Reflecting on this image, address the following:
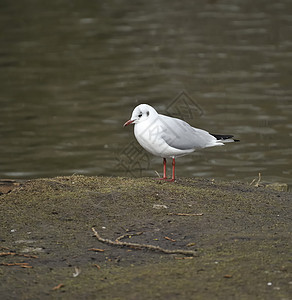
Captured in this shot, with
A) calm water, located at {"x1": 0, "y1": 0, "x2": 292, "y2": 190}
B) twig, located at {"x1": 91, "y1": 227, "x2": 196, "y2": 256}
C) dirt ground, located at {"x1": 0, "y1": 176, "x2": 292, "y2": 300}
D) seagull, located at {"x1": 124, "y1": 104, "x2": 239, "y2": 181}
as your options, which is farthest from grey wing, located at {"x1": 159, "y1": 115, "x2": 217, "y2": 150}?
calm water, located at {"x1": 0, "y1": 0, "x2": 292, "y2": 190}

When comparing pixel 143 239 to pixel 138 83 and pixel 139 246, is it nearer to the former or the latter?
pixel 139 246

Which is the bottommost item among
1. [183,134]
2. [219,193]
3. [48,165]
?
[48,165]

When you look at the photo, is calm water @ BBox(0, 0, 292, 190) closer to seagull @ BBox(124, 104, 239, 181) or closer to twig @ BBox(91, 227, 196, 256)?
seagull @ BBox(124, 104, 239, 181)

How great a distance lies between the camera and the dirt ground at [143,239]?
166 inches

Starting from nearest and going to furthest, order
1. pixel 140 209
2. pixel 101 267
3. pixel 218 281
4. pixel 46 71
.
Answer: pixel 218 281, pixel 101 267, pixel 140 209, pixel 46 71

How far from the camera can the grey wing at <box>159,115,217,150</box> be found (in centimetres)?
633

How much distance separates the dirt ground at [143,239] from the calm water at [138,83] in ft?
9.72

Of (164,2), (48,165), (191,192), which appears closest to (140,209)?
(191,192)

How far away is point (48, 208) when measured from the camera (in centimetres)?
566

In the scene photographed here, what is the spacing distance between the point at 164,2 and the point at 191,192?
21.2 m

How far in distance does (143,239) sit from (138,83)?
1079cm

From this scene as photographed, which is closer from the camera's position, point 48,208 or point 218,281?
point 218,281

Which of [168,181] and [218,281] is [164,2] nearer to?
[168,181]

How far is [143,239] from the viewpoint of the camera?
5043 millimetres
